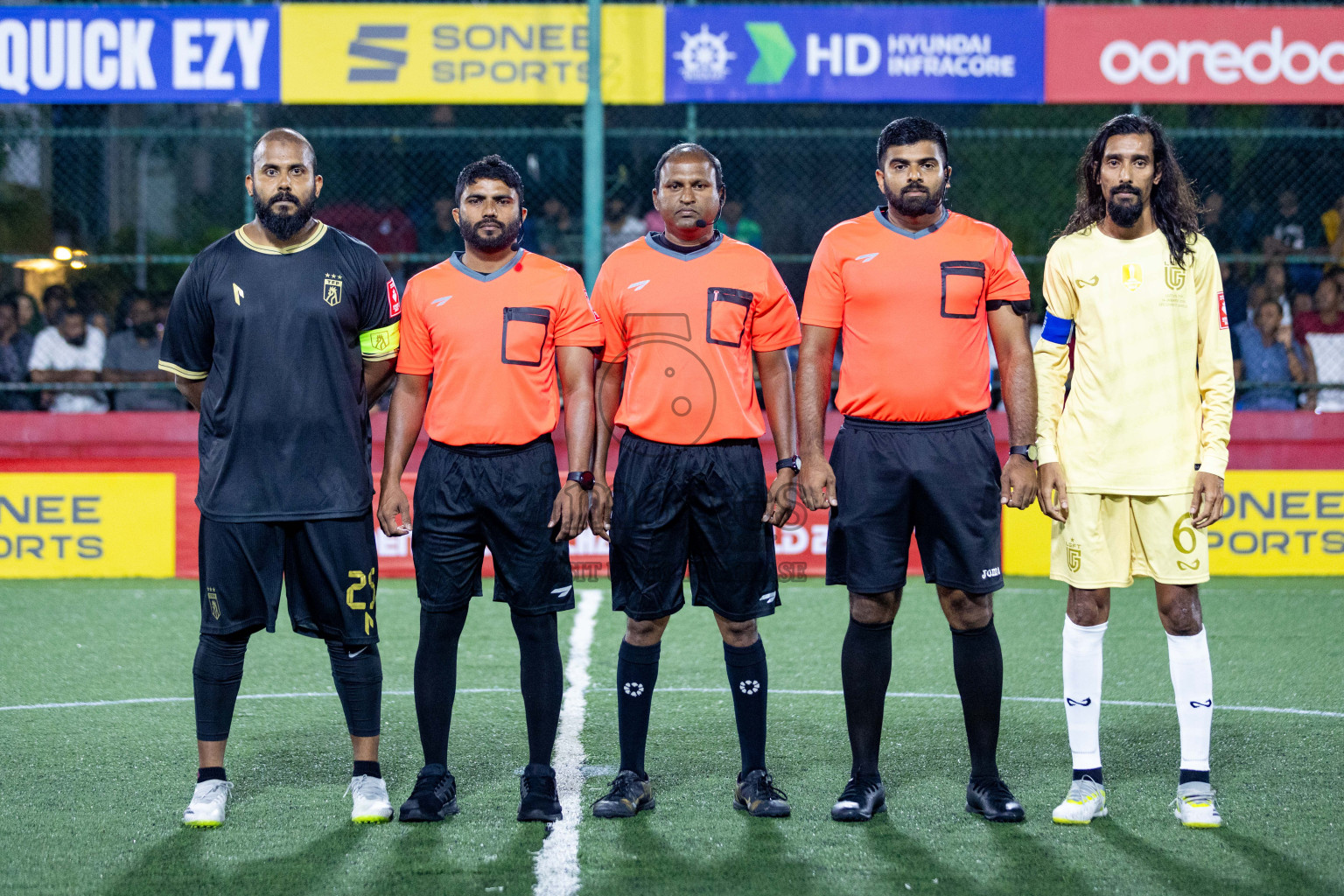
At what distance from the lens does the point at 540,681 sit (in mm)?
4312

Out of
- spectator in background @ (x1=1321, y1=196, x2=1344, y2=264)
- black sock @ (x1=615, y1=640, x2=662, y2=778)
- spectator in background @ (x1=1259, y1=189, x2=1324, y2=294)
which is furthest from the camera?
spectator in background @ (x1=1259, y1=189, x2=1324, y2=294)

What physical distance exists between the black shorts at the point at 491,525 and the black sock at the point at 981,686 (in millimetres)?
1267

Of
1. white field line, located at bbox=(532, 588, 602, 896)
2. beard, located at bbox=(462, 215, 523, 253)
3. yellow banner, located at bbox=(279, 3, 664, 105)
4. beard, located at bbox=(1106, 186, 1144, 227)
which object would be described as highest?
yellow banner, located at bbox=(279, 3, 664, 105)

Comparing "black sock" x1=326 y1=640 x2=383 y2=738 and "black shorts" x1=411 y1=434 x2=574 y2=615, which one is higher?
"black shorts" x1=411 y1=434 x2=574 y2=615

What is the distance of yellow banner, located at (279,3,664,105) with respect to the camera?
1015 centimetres

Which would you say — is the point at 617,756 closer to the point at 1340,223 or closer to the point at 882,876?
the point at 882,876

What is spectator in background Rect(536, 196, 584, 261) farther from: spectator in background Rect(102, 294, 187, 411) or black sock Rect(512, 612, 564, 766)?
black sock Rect(512, 612, 564, 766)

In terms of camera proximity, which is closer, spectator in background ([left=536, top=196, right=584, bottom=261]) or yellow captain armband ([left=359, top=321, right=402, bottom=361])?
yellow captain armband ([left=359, top=321, right=402, bottom=361])

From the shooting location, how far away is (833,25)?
34.1 feet

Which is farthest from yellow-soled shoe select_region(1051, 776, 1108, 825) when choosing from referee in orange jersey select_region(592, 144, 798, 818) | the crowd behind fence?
the crowd behind fence

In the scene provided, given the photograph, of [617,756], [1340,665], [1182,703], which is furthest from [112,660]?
[1340,665]

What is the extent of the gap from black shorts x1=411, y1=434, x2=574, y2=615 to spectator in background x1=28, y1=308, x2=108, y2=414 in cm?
719

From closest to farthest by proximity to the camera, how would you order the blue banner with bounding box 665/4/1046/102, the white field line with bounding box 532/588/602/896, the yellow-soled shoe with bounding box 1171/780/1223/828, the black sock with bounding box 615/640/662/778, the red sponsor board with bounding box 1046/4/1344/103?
the white field line with bounding box 532/588/602/896
the yellow-soled shoe with bounding box 1171/780/1223/828
the black sock with bounding box 615/640/662/778
the blue banner with bounding box 665/4/1046/102
the red sponsor board with bounding box 1046/4/1344/103

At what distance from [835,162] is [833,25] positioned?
416 cm
